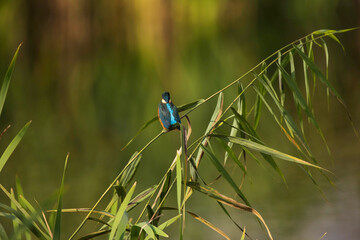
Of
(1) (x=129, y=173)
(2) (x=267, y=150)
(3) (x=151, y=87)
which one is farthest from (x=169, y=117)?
(3) (x=151, y=87)

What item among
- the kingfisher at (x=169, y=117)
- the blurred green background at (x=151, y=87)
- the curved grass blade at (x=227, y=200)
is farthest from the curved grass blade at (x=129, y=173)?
the blurred green background at (x=151, y=87)

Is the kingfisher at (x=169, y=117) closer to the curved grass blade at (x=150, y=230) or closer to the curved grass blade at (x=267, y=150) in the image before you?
the curved grass blade at (x=267, y=150)

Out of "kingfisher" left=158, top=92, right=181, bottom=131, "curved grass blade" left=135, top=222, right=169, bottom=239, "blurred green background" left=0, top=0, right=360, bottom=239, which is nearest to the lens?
"curved grass blade" left=135, top=222, right=169, bottom=239

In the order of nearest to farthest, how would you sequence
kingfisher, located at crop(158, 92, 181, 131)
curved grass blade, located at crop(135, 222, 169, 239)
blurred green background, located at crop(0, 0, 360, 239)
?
curved grass blade, located at crop(135, 222, 169, 239) → kingfisher, located at crop(158, 92, 181, 131) → blurred green background, located at crop(0, 0, 360, 239)

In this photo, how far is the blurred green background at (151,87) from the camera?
184 inches

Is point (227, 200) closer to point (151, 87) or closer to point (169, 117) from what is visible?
point (169, 117)

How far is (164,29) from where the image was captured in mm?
11773

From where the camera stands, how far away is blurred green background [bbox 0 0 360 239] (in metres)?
4.68

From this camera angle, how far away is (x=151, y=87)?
28.3ft

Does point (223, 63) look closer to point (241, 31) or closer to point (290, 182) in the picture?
point (241, 31)

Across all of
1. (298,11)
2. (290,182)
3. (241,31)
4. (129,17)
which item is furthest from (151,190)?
(298,11)

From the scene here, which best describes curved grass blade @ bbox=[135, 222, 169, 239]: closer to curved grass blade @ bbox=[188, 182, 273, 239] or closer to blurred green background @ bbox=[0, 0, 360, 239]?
curved grass blade @ bbox=[188, 182, 273, 239]

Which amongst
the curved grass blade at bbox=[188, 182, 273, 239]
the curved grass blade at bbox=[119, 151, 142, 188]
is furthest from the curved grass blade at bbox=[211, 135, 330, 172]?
the curved grass blade at bbox=[119, 151, 142, 188]

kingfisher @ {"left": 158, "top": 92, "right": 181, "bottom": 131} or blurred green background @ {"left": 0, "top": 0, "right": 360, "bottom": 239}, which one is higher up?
kingfisher @ {"left": 158, "top": 92, "right": 181, "bottom": 131}
